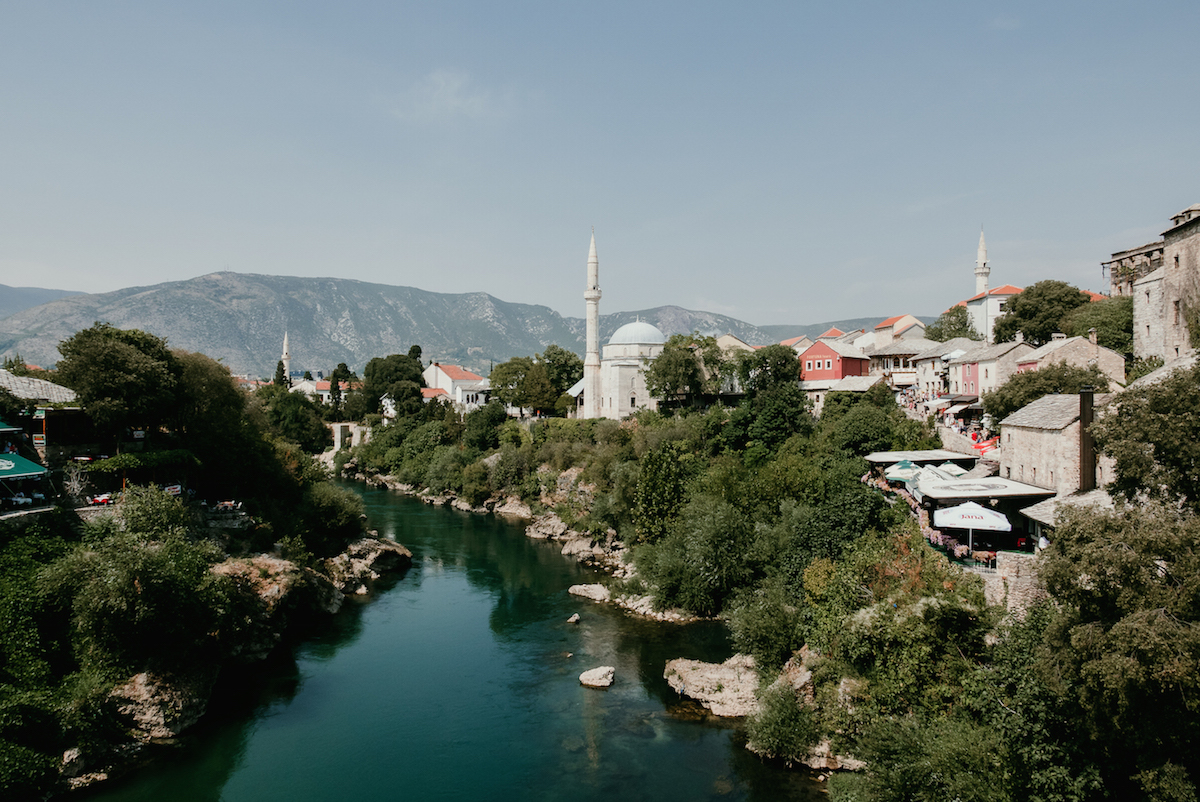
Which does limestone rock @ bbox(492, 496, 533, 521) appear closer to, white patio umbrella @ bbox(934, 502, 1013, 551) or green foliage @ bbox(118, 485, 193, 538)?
green foliage @ bbox(118, 485, 193, 538)

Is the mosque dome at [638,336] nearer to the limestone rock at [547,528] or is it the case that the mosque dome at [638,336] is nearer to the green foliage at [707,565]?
the limestone rock at [547,528]

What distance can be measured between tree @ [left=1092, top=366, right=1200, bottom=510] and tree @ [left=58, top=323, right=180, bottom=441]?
30367mm

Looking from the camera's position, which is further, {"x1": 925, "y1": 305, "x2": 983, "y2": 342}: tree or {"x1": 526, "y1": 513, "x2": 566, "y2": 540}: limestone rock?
{"x1": 925, "y1": 305, "x2": 983, "y2": 342}: tree

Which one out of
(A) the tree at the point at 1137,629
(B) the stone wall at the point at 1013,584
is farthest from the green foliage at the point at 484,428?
(A) the tree at the point at 1137,629

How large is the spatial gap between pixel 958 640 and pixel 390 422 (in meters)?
66.6

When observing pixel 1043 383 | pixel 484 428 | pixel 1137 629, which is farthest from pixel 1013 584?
pixel 484 428

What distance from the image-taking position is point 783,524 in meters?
26.8

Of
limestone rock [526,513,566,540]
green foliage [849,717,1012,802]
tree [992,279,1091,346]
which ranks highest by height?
tree [992,279,1091,346]

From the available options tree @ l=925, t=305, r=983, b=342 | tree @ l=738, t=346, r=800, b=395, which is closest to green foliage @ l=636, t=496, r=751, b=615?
tree @ l=738, t=346, r=800, b=395

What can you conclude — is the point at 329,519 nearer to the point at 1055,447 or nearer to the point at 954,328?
the point at 1055,447

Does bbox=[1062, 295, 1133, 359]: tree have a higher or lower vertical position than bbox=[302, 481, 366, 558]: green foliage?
higher

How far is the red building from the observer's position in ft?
155

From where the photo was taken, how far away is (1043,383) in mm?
26016

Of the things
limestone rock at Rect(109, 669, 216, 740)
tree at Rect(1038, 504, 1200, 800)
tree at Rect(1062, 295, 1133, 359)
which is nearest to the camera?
tree at Rect(1038, 504, 1200, 800)
